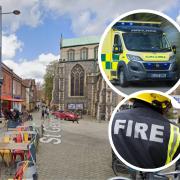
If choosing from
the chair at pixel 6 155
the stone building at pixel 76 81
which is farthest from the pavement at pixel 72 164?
the stone building at pixel 76 81

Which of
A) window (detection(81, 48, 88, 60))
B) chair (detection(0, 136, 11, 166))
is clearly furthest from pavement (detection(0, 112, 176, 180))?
window (detection(81, 48, 88, 60))

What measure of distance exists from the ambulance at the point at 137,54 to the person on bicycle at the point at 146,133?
4.5 inches

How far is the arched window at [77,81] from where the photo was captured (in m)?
65.6

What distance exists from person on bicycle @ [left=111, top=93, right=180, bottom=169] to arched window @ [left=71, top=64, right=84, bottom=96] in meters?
63.4

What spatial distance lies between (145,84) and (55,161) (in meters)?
8.32

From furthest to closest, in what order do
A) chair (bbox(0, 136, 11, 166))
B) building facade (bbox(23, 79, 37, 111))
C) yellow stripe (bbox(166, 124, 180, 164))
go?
1. building facade (bbox(23, 79, 37, 111))
2. chair (bbox(0, 136, 11, 166))
3. yellow stripe (bbox(166, 124, 180, 164))

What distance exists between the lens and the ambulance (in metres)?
1.45

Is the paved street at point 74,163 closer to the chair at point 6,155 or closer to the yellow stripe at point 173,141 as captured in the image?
the chair at point 6,155

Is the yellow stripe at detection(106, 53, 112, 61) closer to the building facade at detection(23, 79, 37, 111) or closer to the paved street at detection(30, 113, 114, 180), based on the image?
the paved street at detection(30, 113, 114, 180)

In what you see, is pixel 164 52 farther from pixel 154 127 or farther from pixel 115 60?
pixel 154 127

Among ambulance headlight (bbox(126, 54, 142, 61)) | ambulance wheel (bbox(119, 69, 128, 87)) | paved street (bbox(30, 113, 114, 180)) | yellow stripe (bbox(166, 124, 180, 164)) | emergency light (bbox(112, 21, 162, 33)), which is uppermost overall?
emergency light (bbox(112, 21, 162, 33))

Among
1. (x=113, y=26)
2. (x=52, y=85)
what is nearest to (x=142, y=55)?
(x=113, y=26)

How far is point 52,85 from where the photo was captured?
2977 inches

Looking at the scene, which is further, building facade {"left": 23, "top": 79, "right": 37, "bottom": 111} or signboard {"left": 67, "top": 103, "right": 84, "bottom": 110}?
building facade {"left": 23, "top": 79, "right": 37, "bottom": 111}
